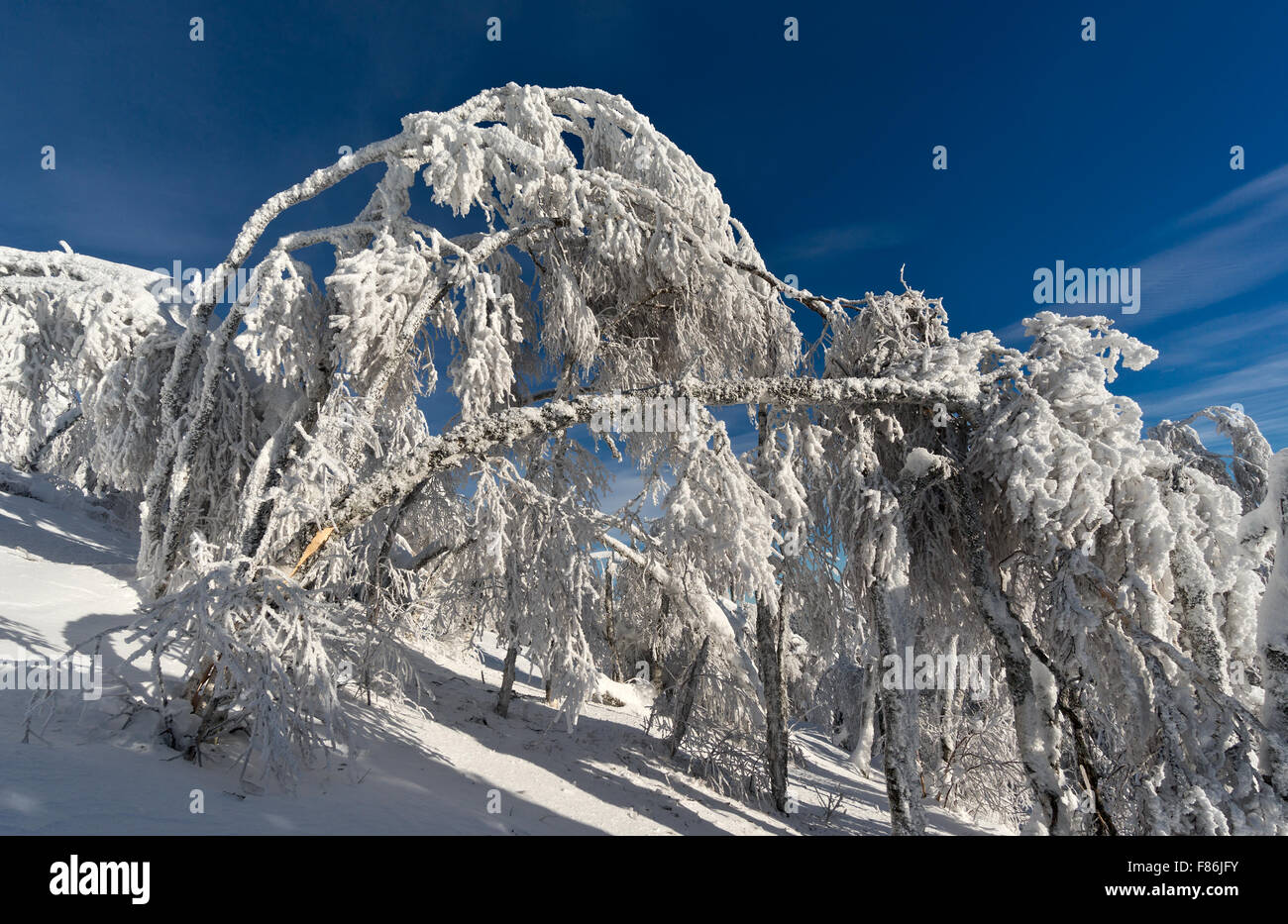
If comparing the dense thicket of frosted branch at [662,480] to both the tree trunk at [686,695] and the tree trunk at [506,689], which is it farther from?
the tree trunk at [506,689]

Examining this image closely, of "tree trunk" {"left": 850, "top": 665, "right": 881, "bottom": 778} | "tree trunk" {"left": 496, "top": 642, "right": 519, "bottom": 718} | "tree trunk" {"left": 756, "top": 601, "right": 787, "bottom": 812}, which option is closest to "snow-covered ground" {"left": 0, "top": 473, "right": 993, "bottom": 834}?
"tree trunk" {"left": 496, "top": 642, "right": 519, "bottom": 718}

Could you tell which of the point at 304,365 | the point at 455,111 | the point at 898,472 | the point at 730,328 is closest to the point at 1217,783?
the point at 898,472

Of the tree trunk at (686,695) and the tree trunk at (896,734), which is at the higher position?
the tree trunk at (896,734)

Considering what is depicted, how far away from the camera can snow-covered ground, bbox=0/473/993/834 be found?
10.4 feet

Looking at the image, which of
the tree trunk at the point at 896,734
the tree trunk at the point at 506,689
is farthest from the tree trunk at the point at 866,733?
the tree trunk at the point at 896,734

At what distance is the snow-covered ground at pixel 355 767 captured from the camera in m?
3.16

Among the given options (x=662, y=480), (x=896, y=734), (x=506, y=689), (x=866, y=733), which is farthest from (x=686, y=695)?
(x=866, y=733)

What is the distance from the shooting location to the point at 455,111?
21.4 feet

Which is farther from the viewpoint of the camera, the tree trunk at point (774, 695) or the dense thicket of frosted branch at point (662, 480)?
the tree trunk at point (774, 695)

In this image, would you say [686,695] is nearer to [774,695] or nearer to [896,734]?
[774,695]

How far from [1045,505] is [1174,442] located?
4.12 metres

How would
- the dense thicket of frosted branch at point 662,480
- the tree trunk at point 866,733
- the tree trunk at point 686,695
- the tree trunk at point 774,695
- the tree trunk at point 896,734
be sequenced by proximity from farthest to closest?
the tree trunk at point 866,733 → the tree trunk at point 686,695 → the tree trunk at point 774,695 → the tree trunk at point 896,734 → the dense thicket of frosted branch at point 662,480

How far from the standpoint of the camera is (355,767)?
488 centimetres
